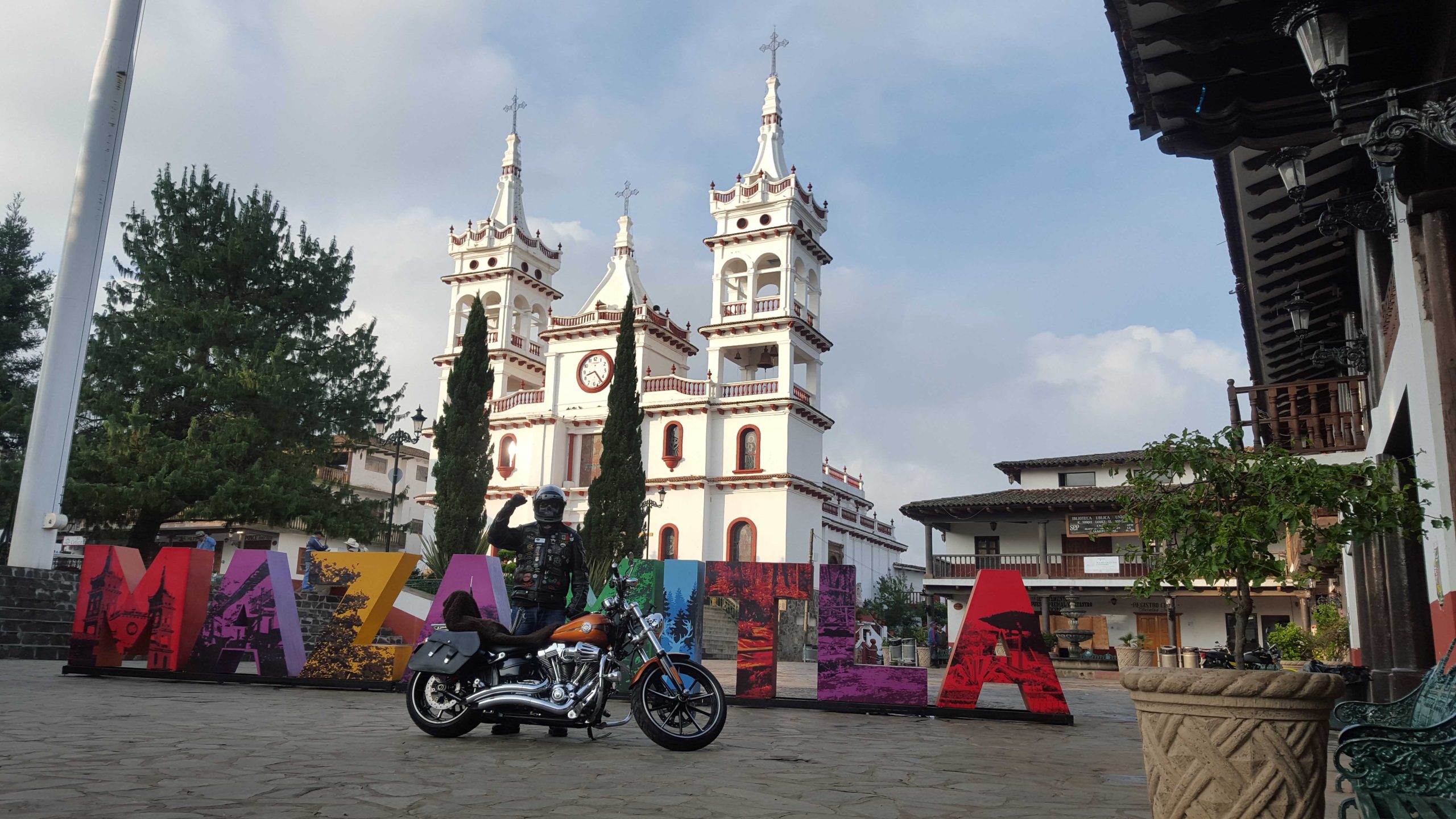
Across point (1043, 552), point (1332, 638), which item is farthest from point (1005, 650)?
point (1043, 552)

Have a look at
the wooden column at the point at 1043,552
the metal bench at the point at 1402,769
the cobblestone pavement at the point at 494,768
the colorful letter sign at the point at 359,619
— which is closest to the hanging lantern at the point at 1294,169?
the cobblestone pavement at the point at 494,768

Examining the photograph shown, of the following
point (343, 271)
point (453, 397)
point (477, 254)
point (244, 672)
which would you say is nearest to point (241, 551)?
point (244, 672)

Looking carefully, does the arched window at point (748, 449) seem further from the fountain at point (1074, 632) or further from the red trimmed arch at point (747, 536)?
the fountain at point (1074, 632)

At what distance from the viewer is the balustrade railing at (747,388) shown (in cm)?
3878

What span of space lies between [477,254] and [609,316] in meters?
7.74

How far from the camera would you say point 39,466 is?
13867mm

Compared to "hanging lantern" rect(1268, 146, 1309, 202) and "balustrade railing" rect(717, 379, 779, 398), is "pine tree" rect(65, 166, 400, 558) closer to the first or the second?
"balustrade railing" rect(717, 379, 779, 398)

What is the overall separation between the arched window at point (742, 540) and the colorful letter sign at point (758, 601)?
27.2 metres

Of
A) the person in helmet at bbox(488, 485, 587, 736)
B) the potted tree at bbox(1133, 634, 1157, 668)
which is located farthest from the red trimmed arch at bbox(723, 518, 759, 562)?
the person in helmet at bbox(488, 485, 587, 736)

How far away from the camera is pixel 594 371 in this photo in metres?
42.4

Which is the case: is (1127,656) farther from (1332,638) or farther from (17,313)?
(17,313)

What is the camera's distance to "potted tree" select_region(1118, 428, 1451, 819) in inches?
138

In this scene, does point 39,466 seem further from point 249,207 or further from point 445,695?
point 249,207

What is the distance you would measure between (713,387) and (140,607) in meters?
29.1
